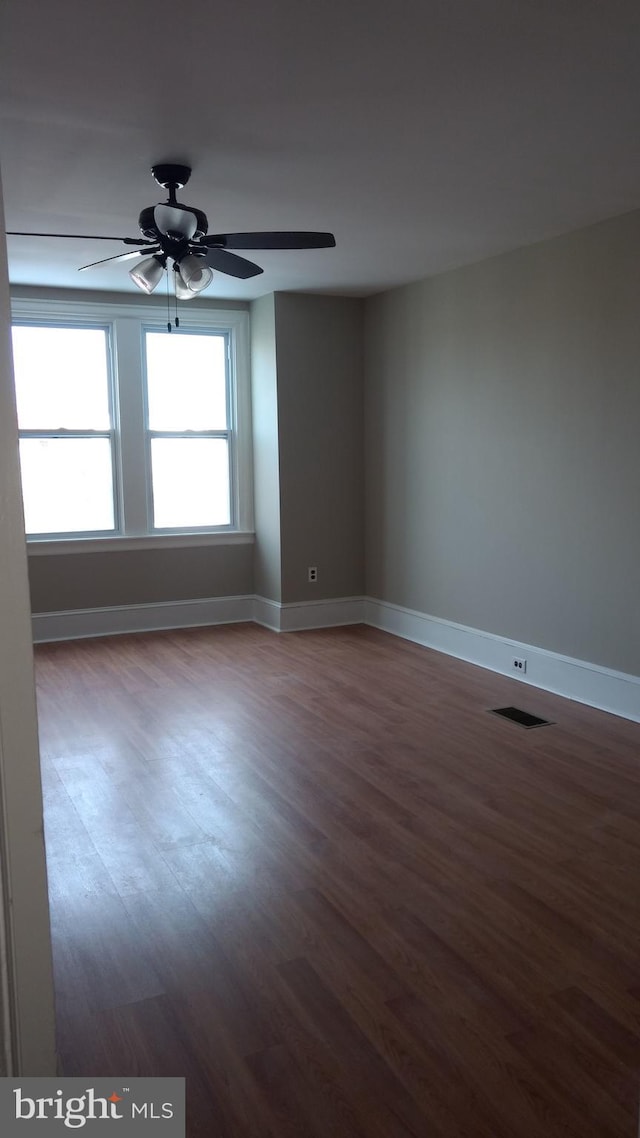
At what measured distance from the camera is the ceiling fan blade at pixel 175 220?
10.2ft

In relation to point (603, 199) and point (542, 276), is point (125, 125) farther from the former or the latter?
point (542, 276)

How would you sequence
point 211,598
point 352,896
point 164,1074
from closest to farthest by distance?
point 164,1074 < point 352,896 < point 211,598

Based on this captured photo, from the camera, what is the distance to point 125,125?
2.90 metres

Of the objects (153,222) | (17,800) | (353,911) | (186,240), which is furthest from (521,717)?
(17,800)

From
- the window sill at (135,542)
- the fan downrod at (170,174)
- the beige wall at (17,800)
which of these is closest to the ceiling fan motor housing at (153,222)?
the fan downrod at (170,174)

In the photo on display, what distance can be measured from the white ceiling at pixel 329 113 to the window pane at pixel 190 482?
2.33 m

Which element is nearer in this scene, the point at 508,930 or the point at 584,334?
the point at 508,930

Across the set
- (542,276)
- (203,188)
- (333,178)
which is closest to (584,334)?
(542,276)

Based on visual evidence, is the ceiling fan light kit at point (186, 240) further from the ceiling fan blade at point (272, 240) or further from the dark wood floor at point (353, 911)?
the dark wood floor at point (353, 911)

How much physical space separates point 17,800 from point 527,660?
14.2 ft

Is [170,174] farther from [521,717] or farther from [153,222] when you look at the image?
[521,717]

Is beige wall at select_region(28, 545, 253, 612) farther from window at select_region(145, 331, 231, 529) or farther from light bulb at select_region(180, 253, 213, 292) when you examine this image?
light bulb at select_region(180, 253, 213, 292)

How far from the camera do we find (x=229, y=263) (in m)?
3.65

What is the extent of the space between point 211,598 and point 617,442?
3.59m
